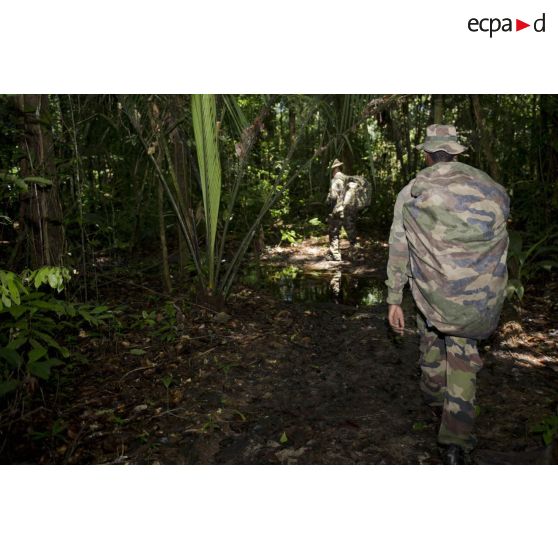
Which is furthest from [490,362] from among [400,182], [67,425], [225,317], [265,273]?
[400,182]

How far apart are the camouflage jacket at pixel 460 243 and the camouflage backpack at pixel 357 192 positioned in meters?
6.27

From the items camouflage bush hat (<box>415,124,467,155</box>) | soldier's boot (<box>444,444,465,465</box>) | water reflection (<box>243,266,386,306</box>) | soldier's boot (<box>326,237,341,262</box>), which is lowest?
soldier's boot (<box>444,444,465,465</box>)

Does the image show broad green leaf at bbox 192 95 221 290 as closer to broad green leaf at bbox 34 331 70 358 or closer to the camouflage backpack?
broad green leaf at bbox 34 331 70 358

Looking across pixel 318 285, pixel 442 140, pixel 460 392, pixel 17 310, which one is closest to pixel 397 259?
pixel 442 140

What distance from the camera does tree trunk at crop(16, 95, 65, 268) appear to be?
3475 millimetres

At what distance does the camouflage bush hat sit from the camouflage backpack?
19.9 feet

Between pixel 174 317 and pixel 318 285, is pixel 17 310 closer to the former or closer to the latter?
pixel 174 317

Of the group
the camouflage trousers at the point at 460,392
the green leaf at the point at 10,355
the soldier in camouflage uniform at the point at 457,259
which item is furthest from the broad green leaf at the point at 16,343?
the camouflage trousers at the point at 460,392

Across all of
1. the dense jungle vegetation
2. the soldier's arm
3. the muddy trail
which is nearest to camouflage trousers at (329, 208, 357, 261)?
the dense jungle vegetation

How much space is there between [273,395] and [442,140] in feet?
6.54

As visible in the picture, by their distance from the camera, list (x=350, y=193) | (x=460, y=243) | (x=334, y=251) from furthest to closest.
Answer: (x=350, y=193)
(x=334, y=251)
(x=460, y=243)

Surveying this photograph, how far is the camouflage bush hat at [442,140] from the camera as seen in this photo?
2.61 metres

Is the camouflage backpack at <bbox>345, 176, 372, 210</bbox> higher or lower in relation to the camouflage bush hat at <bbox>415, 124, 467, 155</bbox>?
lower

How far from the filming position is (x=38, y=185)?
3.49m
